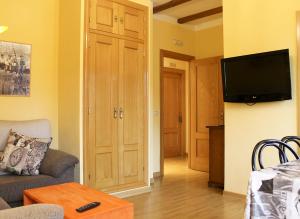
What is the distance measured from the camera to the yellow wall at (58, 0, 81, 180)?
3.75 metres

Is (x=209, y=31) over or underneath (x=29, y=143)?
over

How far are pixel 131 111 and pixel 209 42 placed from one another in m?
2.73

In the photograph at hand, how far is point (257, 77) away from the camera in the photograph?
369 centimetres

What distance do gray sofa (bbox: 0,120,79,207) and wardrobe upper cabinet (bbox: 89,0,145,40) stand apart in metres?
1.45

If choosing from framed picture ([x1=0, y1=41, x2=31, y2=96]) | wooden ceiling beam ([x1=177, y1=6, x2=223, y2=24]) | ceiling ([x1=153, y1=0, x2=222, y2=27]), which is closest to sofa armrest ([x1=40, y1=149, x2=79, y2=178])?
framed picture ([x1=0, y1=41, x2=31, y2=96])

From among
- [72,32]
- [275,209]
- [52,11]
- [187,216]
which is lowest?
[187,216]

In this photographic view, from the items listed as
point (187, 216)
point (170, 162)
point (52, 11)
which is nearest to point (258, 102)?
point (187, 216)

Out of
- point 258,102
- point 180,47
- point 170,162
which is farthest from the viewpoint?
point 170,162

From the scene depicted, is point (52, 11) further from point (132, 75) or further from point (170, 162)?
point (170, 162)

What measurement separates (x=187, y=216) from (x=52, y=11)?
3215mm

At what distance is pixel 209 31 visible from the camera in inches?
239

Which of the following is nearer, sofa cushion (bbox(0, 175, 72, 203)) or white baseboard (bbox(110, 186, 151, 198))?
sofa cushion (bbox(0, 175, 72, 203))

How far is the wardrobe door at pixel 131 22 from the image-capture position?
4.09m

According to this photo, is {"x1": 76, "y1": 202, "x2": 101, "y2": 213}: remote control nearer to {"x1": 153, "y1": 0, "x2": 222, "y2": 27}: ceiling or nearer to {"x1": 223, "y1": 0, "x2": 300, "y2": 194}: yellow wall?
{"x1": 223, "y1": 0, "x2": 300, "y2": 194}: yellow wall
